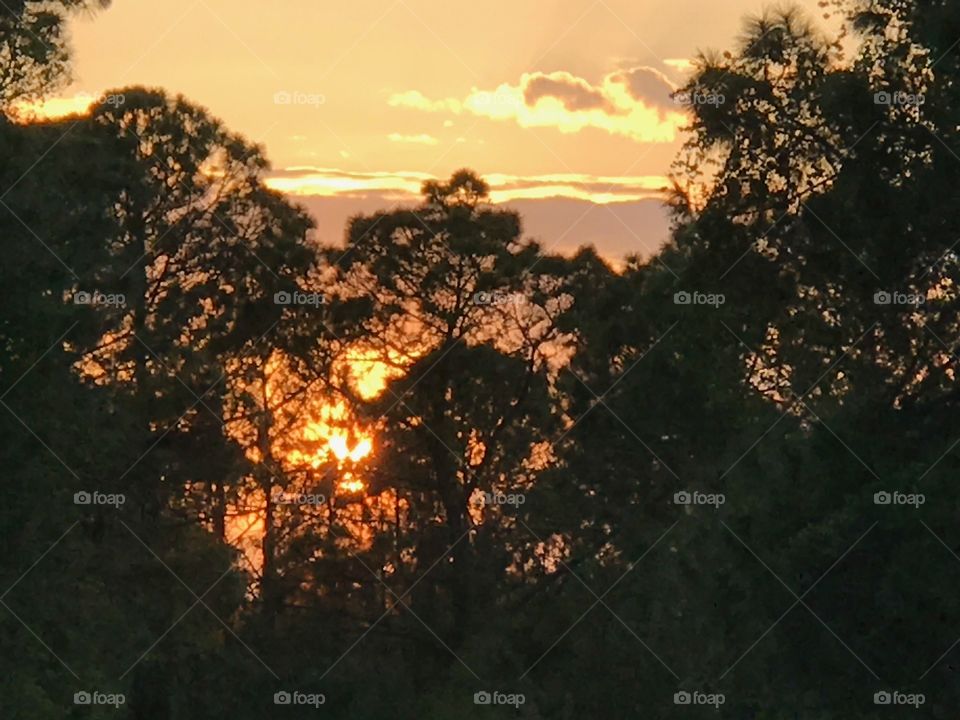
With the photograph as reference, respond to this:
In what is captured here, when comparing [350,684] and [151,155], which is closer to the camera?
[151,155]

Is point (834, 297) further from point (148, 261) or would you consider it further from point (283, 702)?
point (283, 702)

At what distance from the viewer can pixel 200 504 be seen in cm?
4838

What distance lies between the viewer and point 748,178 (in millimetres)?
27500

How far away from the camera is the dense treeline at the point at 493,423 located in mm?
26281

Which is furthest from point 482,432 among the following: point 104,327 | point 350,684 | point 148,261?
point 104,327

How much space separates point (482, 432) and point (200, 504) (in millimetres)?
9931

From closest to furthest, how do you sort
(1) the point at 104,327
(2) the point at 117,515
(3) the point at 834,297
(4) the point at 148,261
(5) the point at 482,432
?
(3) the point at 834,297
(1) the point at 104,327
(2) the point at 117,515
(4) the point at 148,261
(5) the point at 482,432

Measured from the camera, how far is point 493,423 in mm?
55062

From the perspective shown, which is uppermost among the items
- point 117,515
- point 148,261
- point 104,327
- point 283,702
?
point 148,261

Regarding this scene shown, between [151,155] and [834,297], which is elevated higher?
[151,155]

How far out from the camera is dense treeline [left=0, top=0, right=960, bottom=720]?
26.3 metres

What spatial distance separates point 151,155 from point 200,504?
875 cm

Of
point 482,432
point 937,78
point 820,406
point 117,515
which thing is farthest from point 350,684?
point 937,78

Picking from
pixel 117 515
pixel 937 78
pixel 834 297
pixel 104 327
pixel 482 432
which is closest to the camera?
pixel 937 78
